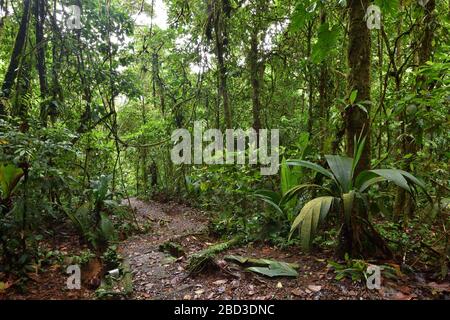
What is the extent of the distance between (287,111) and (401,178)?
18.7 ft

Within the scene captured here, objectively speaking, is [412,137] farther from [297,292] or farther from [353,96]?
[297,292]

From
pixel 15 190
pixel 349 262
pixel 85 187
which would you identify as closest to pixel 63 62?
pixel 85 187

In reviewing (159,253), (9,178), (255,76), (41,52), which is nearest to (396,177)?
(159,253)

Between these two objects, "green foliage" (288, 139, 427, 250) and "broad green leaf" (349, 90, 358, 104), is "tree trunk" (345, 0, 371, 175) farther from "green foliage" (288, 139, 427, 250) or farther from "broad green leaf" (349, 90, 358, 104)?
"green foliage" (288, 139, 427, 250)

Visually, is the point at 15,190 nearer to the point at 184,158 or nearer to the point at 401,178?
the point at 401,178

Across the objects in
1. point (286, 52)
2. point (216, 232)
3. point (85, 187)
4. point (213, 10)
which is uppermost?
point (213, 10)

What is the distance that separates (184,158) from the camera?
888cm
